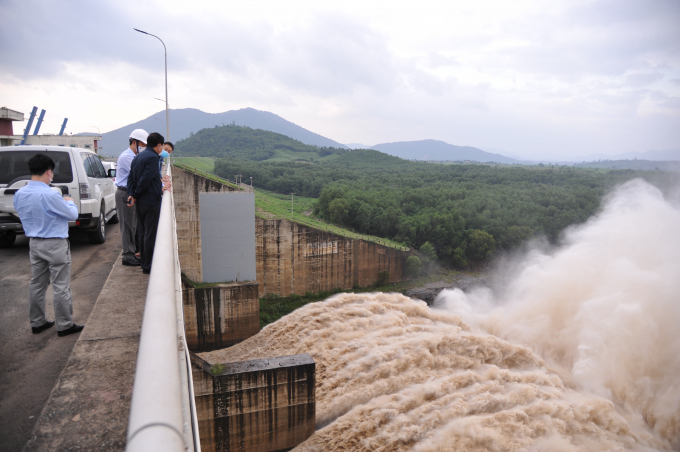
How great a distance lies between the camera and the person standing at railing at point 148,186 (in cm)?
609

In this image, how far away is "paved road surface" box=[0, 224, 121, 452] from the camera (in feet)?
11.5

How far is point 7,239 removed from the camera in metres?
8.95

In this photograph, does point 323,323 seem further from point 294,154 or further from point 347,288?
point 294,154

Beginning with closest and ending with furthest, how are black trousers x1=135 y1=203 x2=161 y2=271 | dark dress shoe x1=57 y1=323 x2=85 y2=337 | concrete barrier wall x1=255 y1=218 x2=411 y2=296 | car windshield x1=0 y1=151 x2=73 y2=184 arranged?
dark dress shoe x1=57 y1=323 x2=85 y2=337 < black trousers x1=135 y1=203 x2=161 y2=271 < car windshield x1=0 y1=151 x2=73 y2=184 < concrete barrier wall x1=255 y1=218 x2=411 y2=296

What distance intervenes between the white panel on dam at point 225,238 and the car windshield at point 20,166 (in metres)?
17.9

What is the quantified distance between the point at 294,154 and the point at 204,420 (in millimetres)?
154302

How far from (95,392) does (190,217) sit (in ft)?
79.4

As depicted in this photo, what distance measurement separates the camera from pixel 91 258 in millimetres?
8523

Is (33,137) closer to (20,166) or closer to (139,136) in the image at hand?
(20,166)

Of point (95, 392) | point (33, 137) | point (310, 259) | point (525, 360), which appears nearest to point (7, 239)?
point (95, 392)

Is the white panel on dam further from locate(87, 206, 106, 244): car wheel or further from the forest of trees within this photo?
the forest of trees

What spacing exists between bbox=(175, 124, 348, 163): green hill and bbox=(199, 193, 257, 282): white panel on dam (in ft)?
405

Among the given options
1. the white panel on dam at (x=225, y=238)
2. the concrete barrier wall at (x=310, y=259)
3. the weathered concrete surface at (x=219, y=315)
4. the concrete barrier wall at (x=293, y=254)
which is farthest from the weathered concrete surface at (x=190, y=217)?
the concrete barrier wall at (x=310, y=259)

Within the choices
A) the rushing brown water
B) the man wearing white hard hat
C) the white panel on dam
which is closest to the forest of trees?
the rushing brown water
